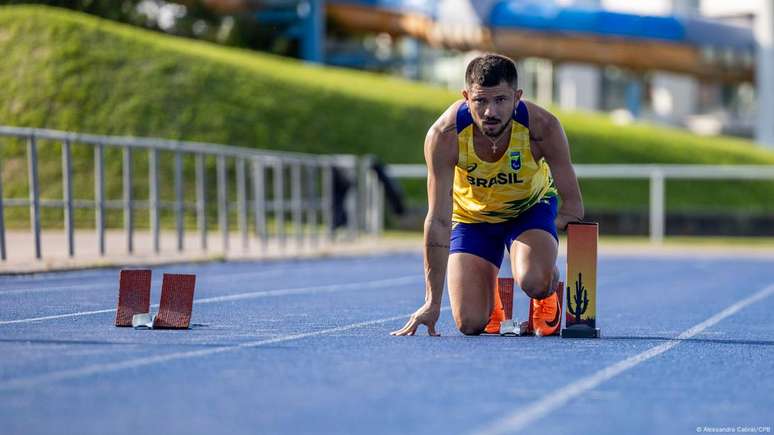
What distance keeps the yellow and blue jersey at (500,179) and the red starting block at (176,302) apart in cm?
167

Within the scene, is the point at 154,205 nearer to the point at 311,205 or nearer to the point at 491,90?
the point at 311,205

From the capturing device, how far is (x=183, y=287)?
8461 millimetres

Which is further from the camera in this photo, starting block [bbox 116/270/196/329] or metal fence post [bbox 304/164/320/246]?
metal fence post [bbox 304/164/320/246]

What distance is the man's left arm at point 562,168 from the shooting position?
26.2 feet

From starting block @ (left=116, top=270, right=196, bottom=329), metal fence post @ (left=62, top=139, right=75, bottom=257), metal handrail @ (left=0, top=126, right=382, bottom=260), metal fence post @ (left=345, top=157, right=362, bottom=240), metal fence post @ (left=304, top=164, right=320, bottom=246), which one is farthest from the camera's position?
metal fence post @ (left=345, top=157, right=362, bottom=240)

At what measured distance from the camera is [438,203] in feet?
25.9

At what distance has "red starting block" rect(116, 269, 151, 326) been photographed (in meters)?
8.55

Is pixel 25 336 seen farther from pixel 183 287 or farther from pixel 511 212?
pixel 511 212

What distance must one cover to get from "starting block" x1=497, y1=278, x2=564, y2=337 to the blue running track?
16cm

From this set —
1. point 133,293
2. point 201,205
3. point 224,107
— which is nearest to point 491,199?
point 133,293

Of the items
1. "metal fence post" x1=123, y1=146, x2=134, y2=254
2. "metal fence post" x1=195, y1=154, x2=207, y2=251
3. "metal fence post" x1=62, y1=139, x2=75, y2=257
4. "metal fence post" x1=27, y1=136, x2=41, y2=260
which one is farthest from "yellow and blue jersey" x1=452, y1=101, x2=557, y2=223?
"metal fence post" x1=195, y1=154, x2=207, y2=251

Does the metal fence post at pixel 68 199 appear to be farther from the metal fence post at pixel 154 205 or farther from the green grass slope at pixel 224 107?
the green grass slope at pixel 224 107

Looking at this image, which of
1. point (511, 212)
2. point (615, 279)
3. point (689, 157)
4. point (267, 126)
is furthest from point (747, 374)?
point (689, 157)

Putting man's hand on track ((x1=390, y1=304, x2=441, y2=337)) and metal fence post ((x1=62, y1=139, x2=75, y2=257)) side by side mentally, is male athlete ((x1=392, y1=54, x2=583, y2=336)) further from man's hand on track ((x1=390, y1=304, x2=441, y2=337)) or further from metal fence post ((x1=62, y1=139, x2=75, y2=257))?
metal fence post ((x1=62, y1=139, x2=75, y2=257))
